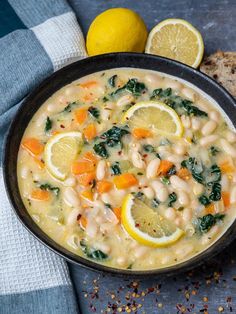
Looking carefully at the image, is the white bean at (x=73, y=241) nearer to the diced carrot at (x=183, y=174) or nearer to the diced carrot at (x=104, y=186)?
the diced carrot at (x=104, y=186)

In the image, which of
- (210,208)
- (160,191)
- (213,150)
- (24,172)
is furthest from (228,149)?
(24,172)

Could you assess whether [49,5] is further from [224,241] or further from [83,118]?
[224,241]

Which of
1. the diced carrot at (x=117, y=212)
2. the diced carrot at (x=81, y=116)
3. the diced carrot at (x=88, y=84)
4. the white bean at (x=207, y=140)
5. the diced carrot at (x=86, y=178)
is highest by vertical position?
the diced carrot at (x=88, y=84)

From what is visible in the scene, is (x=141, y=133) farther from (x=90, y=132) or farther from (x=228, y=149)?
(x=228, y=149)

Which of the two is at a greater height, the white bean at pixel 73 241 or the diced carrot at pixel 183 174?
the diced carrot at pixel 183 174

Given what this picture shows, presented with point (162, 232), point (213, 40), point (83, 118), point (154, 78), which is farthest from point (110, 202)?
point (213, 40)

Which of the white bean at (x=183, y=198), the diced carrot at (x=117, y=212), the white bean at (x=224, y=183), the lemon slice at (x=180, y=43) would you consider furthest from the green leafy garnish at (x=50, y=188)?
the lemon slice at (x=180, y=43)
